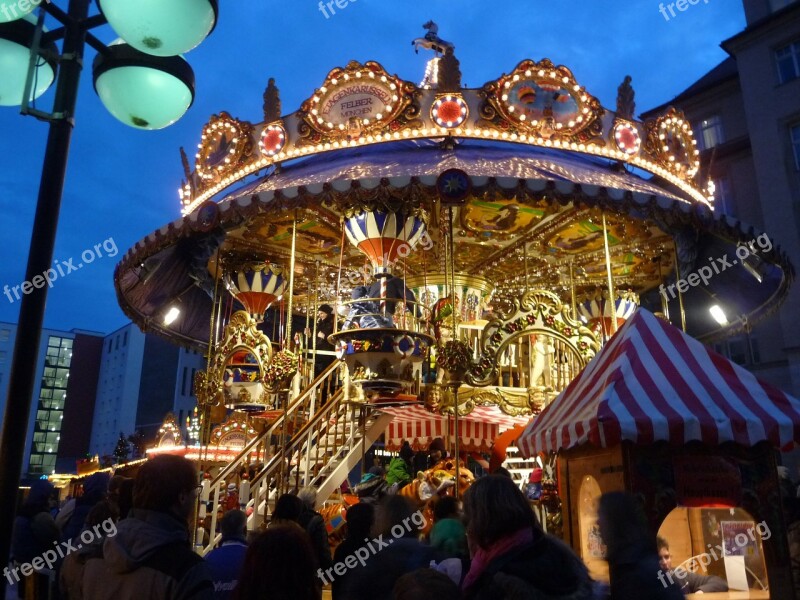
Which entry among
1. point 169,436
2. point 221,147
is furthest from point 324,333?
point 221,147

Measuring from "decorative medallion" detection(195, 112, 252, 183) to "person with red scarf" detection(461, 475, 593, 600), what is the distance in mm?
8791

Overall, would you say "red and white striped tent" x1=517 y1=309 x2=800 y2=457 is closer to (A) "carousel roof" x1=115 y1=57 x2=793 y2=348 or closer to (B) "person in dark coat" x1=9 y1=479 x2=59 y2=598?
(A) "carousel roof" x1=115 y1=57 x2=793 y2=348

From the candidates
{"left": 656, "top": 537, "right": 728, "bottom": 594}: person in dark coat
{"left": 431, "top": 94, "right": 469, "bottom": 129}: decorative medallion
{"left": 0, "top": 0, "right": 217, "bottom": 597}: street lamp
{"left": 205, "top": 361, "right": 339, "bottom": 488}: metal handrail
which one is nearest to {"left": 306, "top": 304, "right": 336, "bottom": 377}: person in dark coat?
{"left": 205, "top": 361, "right": 339, "bottom": 488}: metal handrail

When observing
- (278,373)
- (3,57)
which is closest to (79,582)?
(3,57)

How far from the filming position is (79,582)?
11.5 feet

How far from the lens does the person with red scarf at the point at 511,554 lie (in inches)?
93.5

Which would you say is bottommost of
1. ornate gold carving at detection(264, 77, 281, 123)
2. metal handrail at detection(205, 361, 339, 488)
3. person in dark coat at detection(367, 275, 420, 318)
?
metal handrail at detection(205, 361, 339, 488)

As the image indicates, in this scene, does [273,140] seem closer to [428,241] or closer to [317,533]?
[428,241]

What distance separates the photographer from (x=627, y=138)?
9891 millimetres

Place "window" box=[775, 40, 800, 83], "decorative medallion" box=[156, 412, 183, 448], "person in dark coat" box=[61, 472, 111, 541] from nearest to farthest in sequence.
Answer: "person in dark coat" box=[61, 472, 111, 541], "decorative medallion" box=[156, 412, 183, 448], "window" box=[775, 40, 800, 83]

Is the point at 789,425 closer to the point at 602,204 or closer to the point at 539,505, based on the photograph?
the point at 602,204

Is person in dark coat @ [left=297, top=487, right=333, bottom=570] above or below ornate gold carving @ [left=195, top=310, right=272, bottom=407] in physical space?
below

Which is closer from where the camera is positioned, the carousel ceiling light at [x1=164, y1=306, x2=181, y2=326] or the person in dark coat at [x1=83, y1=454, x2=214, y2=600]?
the person in dark coat at [x1=83, y1=454, x2=214, y2=600]

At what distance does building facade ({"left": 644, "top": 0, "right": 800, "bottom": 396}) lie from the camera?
1975 centimetres
